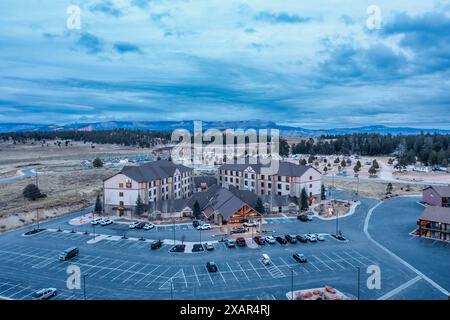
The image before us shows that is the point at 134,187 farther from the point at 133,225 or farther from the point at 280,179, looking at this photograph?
the point at 280,179

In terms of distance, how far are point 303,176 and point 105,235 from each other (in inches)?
1091

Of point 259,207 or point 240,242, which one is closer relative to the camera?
point 240,242

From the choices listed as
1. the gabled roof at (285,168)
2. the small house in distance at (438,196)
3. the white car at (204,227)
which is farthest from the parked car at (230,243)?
the small house in distance at (438,196)

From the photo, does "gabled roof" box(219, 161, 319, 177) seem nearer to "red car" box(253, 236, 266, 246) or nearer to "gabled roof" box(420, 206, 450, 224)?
"gabled roof" box(420, 206, 450, 224)

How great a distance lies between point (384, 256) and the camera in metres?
26.9

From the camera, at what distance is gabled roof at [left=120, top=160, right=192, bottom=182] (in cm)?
4306

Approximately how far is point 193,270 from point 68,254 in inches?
420

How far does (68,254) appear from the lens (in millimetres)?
26734

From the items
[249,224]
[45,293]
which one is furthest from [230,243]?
[45,293]

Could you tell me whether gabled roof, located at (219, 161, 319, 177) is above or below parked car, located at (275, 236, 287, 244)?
above

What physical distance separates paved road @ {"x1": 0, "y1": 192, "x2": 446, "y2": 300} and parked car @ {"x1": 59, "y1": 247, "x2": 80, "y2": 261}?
0.50 m

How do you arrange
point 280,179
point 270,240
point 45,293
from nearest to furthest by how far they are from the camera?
point 45,293 → point 270,240 → point 280,179

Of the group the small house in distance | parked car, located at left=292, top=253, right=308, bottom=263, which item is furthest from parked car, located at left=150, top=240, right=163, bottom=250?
the small house in distance
